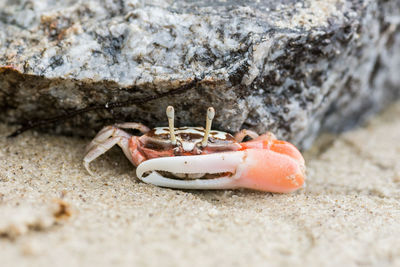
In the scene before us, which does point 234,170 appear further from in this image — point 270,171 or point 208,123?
point 208,123

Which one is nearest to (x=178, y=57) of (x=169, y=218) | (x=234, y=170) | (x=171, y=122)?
(x=171, y=122)

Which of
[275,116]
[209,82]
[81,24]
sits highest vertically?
[81,24]

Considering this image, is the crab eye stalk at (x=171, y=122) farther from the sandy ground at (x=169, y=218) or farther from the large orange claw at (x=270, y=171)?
the large orange claw at (x=270, y=171)

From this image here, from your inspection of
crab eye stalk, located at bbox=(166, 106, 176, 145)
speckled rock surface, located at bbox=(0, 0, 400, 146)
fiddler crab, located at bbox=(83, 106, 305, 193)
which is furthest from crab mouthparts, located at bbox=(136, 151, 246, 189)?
speckled rock surface, located at bbox=(0, 0, 400, 146)

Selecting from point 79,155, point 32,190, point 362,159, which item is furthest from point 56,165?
point 362,159

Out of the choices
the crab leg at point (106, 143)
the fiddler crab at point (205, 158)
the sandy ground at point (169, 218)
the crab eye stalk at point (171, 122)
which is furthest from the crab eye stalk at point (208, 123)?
the crab leg at point (106, 143)

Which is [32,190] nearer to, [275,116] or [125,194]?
[125,194]

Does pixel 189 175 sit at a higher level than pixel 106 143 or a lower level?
lower
